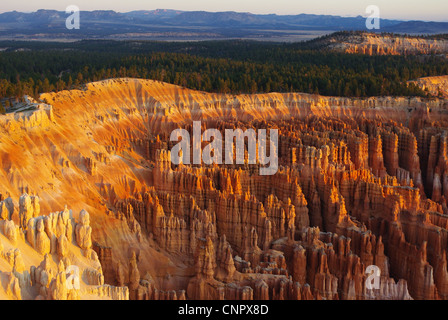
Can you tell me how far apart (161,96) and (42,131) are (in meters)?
27.4

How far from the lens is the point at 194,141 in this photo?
2297 inches

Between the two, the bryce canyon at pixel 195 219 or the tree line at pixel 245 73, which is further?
the tree line at pixel 245 73

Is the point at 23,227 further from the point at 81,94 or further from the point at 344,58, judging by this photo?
A: the point at 344,58

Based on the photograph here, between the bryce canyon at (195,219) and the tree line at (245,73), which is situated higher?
the tree line at (245,73)

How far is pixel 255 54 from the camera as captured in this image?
458 ft

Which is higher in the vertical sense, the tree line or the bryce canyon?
the tree line

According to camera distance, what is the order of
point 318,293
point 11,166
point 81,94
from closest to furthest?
point 318,293 → point 11,166 → point 81,94

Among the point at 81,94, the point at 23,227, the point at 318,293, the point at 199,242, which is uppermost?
the point at 81,94

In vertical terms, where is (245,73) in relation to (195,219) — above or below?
above

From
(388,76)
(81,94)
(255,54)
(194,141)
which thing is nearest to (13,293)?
(194,141)

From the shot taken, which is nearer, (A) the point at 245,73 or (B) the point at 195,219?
(B) the point at 195,219

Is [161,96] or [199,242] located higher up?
[161,96]

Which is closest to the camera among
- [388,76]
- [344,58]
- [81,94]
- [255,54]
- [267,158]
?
[267,158]

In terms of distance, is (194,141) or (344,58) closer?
(194,141)
